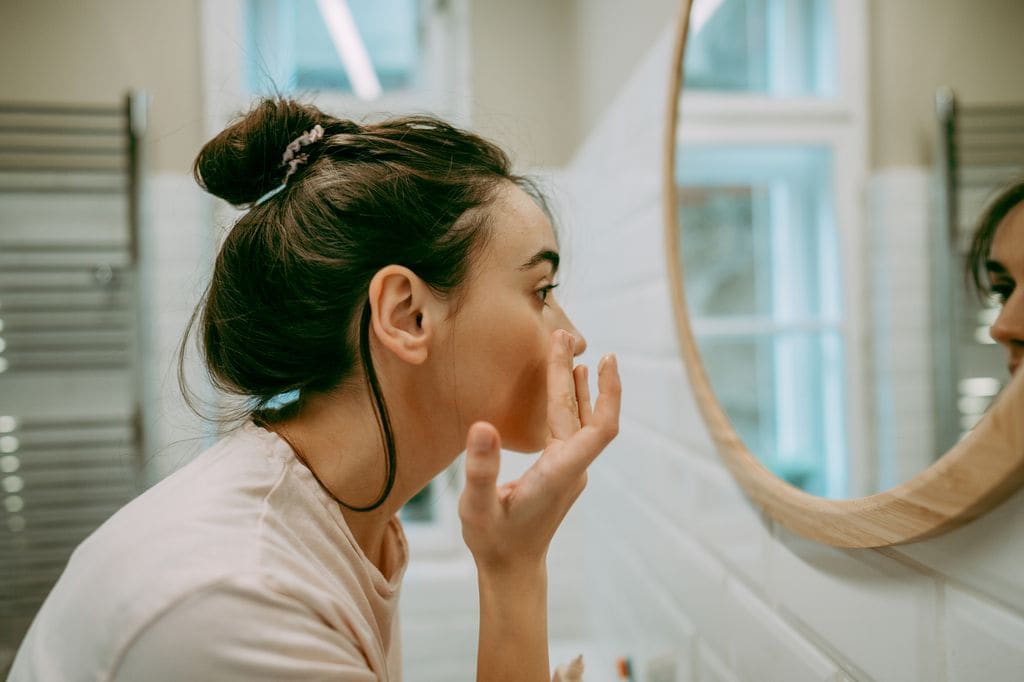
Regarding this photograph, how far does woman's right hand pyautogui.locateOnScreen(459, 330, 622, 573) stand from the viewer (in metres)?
0.59

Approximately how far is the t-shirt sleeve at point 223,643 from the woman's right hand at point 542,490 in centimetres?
16

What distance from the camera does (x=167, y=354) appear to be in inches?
68.0

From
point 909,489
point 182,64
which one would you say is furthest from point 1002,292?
point 182,64

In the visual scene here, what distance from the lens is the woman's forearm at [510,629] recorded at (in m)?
0.62

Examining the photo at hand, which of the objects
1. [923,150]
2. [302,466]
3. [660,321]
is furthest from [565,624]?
[923,150]

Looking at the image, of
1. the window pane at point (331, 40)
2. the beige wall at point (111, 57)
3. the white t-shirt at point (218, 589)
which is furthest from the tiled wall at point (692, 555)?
the beige wall at point (111, 57)

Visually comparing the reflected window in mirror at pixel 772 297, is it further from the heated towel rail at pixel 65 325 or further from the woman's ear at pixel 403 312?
the heated towel rail at pixel 65 325

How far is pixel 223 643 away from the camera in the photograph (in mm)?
477

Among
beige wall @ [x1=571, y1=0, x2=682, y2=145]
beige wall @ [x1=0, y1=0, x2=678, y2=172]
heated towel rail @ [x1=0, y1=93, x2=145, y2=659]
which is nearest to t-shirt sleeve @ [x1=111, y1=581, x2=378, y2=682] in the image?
beige wall @ [x1=571, y1=0, x2=682, y2=145]

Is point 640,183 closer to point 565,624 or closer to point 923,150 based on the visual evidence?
point 923,150

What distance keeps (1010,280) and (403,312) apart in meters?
0.47

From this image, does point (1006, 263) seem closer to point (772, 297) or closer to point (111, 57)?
point (772, 297)

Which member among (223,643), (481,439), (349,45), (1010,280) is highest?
(349,45)

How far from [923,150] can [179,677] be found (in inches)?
22.8
